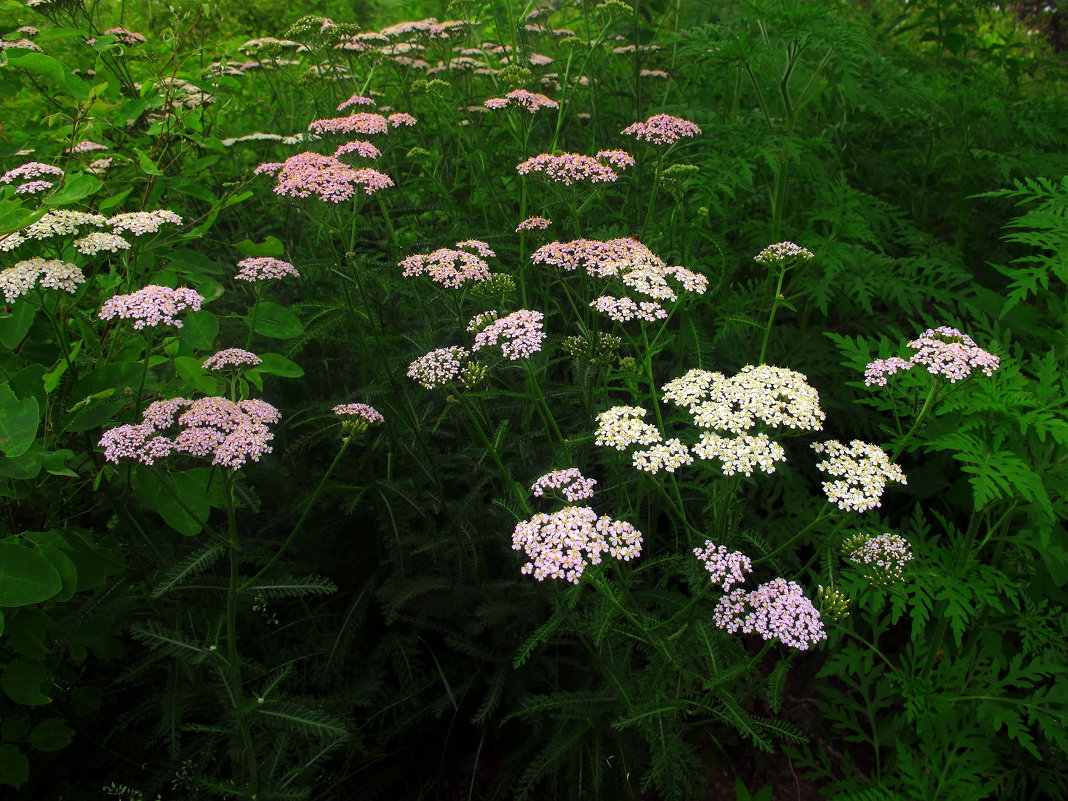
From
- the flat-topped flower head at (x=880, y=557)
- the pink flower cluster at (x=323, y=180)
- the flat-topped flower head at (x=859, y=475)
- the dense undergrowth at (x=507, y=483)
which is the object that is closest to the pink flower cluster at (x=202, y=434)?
the dense undergrowth at (x=507, y=483)

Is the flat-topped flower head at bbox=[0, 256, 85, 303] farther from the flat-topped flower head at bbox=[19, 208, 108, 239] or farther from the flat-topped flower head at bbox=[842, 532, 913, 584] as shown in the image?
the flat-topped flower head at bbox=[842, 532, 913, 584]

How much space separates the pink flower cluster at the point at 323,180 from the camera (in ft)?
7.77

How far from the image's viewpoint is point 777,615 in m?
1.79

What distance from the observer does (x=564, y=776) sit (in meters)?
2.48

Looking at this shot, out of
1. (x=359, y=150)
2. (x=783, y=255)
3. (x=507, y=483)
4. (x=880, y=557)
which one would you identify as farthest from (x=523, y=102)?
(x=880, y=557)

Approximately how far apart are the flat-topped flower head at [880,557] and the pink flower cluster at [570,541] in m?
0.70

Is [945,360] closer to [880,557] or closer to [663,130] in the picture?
[880,557]

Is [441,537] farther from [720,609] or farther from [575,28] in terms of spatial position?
[575,28]

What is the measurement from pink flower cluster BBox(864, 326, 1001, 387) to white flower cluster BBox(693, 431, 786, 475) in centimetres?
57

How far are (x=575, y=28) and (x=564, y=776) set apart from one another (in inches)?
230

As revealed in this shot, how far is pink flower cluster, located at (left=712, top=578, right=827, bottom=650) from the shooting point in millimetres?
1751

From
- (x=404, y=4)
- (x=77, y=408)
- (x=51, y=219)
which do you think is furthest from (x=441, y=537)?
(x=404, y=4)

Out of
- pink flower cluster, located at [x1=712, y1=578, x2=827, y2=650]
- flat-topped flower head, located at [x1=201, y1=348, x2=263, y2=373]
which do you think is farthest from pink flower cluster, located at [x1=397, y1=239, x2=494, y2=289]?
pink flower cluster, located at [x1=712, y1=578, x2=827, y2=650]

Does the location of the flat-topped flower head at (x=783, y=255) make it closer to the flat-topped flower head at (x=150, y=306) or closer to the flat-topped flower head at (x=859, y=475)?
the flat-topped flower head at (x=859, y=475)
